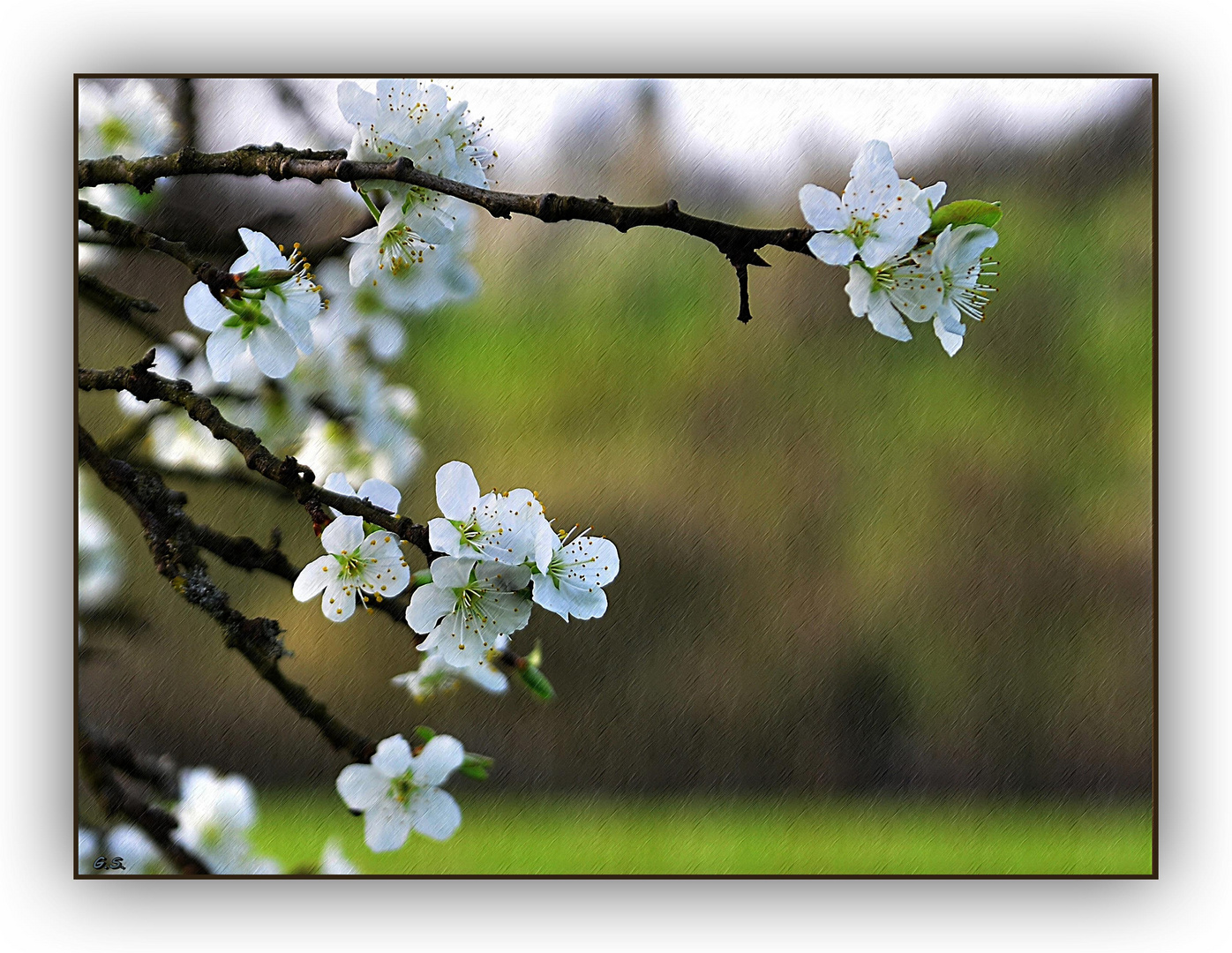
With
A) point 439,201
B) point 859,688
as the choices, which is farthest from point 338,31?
point 859,688

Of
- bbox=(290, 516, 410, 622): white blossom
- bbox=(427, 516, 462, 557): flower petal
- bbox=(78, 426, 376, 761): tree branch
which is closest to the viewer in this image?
bbox=(427, 516, 462, 557): flower petal

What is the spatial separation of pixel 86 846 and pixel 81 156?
847 mm

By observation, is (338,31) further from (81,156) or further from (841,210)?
(841,210)

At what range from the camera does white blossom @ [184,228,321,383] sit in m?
1.45

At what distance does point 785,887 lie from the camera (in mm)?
1624

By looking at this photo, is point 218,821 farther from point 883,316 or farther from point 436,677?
point 883,316

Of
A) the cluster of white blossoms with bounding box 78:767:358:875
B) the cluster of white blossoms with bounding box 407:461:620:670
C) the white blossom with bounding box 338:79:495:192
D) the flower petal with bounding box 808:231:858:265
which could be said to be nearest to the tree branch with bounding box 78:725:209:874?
the cluster of white blossoms with bounding box 78:767:358:875

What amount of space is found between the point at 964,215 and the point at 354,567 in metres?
0.77

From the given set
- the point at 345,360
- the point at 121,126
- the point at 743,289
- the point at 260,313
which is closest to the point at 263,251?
the point at 260,313

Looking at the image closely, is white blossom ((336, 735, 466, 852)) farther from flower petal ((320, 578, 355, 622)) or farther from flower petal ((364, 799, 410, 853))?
flower petal ((320, 578, 355, 622))

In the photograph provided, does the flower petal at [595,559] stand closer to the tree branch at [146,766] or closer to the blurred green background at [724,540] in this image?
the blurred green background at [724,540]

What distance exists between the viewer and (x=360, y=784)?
5.16 feet

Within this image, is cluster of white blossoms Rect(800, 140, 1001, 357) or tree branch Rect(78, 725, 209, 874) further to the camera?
tree branch Rect(78, 725, 209, 874)

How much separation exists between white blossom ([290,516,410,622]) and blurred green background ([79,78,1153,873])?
0.10m
